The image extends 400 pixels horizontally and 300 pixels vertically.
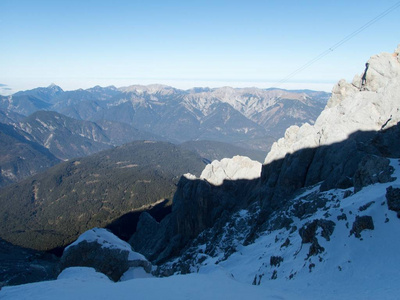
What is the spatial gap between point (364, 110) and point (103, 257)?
55614mm

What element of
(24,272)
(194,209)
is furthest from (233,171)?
(24,272)

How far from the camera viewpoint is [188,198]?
90.8m

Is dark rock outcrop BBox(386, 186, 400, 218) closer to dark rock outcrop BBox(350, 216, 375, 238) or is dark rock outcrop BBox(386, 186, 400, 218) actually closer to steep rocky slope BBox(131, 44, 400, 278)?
steep rocky slope BBox(131, 44, 400, 278)

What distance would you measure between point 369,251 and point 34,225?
744 feet

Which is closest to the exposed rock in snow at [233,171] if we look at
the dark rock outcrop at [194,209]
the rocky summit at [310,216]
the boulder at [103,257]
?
the rocky summit at [310,216]

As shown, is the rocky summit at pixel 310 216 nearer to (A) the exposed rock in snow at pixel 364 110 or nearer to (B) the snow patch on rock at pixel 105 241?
(A) the exposed rock in snow at pixel 364 110

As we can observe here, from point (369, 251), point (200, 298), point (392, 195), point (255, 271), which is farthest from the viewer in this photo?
point (255, 271)

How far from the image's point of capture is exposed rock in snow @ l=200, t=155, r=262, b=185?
89.4 metres

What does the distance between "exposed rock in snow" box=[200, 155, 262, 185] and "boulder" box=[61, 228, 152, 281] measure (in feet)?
171

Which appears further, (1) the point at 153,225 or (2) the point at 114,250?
(1) the point at 153,225

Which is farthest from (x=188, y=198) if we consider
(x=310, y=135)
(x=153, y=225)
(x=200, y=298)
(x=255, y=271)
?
(x=200, y=298)

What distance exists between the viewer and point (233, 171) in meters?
92.9

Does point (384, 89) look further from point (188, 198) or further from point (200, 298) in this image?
point (188, 198)

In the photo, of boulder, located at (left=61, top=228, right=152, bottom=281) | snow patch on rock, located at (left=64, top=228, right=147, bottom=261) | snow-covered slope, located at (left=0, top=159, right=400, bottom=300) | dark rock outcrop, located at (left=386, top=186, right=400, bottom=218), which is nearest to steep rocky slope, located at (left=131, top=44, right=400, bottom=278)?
snow-covered slope, located at (left=0, top=159, right=400, bottom=300)
